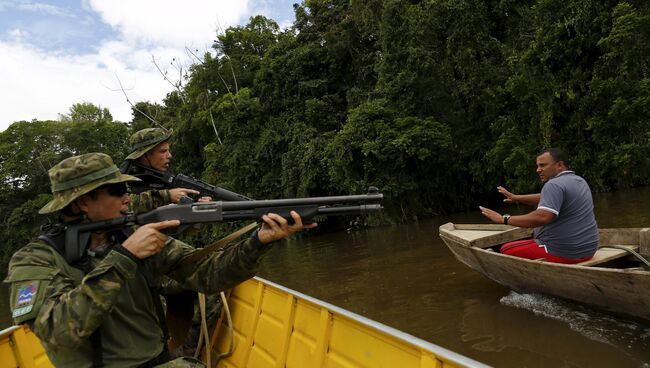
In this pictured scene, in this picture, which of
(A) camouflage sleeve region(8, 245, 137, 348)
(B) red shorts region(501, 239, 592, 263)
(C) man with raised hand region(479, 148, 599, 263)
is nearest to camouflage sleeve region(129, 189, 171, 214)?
(A) camouflage sleeve region(8, 245, 137, 348)

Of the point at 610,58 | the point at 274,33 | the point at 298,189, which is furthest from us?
the point at 274,33

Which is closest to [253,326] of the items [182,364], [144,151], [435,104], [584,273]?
[182,364]

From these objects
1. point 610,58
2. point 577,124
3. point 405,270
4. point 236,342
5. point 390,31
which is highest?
point 390,31

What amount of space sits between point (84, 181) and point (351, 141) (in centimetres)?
1869

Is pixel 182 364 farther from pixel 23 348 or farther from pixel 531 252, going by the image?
pixel 531 252

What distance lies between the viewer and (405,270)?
9.74m

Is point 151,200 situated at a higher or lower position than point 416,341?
higher

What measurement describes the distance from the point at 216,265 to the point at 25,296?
932 mm

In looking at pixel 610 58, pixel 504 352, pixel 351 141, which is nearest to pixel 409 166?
pixel 351 141

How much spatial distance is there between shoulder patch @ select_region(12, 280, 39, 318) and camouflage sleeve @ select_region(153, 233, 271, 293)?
0.73 meters

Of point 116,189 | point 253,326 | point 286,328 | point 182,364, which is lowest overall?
point 253,326

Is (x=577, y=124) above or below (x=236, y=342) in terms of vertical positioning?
above

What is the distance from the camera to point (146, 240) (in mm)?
1862

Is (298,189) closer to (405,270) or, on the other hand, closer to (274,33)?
(405,270)
